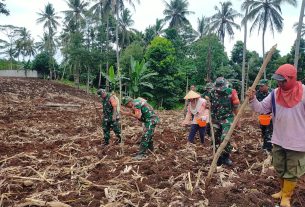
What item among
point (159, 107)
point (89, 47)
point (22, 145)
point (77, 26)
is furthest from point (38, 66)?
point (22, 145)

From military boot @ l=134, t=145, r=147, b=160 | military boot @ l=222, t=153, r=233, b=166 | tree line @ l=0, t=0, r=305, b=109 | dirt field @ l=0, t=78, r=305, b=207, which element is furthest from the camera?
tree line @ l=0, t=0, r=305, b=109

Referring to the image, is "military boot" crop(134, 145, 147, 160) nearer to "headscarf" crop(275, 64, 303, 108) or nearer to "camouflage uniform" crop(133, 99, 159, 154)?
"camouflage uniform" crop(133, 99, 159, 154)

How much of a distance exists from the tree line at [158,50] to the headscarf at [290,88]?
17077 millimetres

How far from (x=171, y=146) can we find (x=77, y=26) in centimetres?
2972

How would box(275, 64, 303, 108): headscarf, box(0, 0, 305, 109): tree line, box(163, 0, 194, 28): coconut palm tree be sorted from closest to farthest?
1. box(275, 64, 303, 108): headscarf
2. box(0, 0, 305, 109): tree line
3. box(163, 0, 194, 28): coconut palm tree

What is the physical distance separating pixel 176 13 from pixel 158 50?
1660 centimetres

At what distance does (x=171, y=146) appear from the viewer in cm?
784

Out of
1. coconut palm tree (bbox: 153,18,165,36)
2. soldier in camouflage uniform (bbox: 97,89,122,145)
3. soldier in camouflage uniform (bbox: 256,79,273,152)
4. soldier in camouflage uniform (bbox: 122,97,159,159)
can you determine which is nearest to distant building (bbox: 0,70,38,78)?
coconut palm tree (bbox: 153,18,165,36)

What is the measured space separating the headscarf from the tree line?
17.1m

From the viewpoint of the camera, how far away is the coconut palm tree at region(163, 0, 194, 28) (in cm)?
4224

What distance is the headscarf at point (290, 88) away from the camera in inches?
149

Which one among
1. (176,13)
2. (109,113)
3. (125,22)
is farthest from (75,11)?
(109,113)

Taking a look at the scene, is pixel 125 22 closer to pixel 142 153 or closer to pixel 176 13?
pixel 176 13

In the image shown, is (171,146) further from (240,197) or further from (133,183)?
(240,197)
